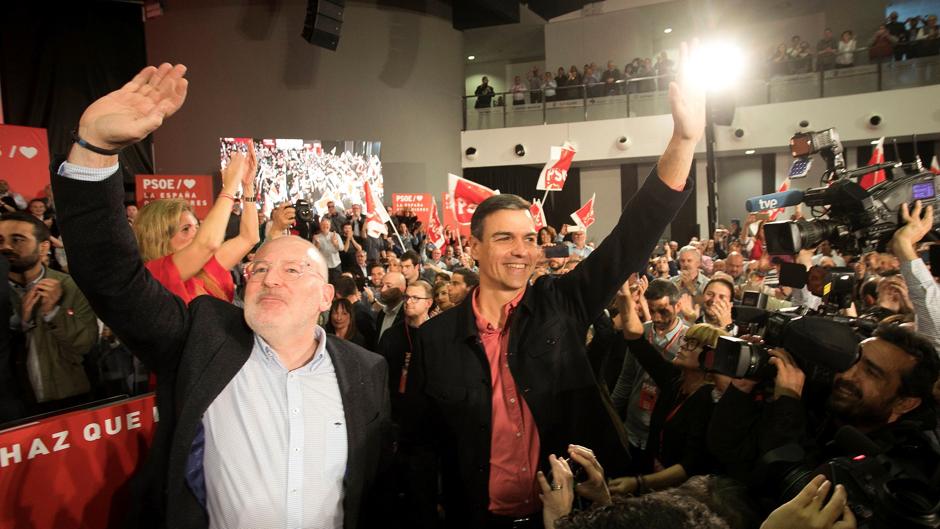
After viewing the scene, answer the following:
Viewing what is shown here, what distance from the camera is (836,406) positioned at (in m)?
1.71

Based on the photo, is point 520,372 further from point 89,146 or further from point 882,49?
point 882,49

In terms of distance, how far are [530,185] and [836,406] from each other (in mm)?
16365

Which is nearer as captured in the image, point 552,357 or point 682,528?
point 682,528

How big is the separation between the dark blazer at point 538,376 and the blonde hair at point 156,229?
118 cm

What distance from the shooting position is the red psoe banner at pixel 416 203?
11.8 meters

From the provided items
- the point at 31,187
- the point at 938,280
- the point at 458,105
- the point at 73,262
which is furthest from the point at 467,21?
the point at 73,262

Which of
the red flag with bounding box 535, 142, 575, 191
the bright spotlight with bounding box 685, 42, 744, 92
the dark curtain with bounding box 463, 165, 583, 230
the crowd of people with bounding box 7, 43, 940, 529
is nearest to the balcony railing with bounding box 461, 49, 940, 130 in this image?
the bright spotlight with bounding box 685, 42, 744, 92

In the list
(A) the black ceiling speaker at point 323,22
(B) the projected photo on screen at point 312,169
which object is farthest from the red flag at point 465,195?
(B) the projected photo on screen at point 312,169

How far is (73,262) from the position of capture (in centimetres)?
125

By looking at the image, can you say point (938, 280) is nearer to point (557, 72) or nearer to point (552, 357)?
point (552, 357)

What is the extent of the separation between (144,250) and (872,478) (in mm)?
2375

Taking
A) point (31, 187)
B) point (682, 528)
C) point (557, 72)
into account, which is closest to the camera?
point (682, 528)

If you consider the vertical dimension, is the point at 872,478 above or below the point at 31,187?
below

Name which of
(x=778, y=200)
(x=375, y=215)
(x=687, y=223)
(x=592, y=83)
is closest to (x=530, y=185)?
(x=592, y=83)
